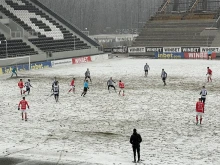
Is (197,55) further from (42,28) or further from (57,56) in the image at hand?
(42,28)

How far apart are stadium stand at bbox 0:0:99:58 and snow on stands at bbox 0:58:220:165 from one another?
2534 centimetres

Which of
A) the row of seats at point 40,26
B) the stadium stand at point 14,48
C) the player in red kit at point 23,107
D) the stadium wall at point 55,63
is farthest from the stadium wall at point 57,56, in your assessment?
the player in red kit at point 23,107

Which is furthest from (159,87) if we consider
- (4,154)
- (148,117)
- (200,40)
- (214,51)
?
(200,40)

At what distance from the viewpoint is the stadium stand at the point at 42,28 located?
60.1m

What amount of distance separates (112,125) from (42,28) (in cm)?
4615

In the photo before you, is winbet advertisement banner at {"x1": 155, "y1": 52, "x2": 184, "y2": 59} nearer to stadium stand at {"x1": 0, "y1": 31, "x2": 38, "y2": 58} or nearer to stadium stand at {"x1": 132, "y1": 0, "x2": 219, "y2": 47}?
stadium stand at {"x1": 132, "y1": 0, "x2": 219, "y2": 47}

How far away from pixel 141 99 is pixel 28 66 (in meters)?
25.0

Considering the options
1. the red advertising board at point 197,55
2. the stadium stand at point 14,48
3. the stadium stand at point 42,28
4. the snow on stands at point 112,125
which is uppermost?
the stadium stand at point 42,28

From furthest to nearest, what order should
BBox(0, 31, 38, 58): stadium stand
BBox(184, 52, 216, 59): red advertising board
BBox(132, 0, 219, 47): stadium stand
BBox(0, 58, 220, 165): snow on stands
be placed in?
BBox(132, 0, 219, 47): stadium stand
BBox(184, 52, 216, 59): red advertising board
BBox(0, 31, 38, 58): stadium stand
BBox(0, 58, 220, 165): snow on stands

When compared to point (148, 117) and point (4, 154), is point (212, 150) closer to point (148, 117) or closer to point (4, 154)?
point (148, 117)

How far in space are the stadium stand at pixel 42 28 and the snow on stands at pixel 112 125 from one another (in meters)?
25.3

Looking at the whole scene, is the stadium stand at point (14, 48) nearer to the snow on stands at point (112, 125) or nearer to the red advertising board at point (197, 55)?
the snow on stands at point (112, 125)

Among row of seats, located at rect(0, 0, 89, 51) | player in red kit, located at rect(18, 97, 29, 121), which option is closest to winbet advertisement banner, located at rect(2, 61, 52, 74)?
row of seats, located at rect(0, 0, 89, 51)

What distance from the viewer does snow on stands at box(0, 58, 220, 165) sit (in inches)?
625
